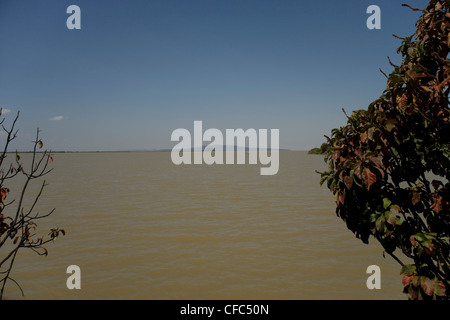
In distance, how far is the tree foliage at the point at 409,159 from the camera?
264cm

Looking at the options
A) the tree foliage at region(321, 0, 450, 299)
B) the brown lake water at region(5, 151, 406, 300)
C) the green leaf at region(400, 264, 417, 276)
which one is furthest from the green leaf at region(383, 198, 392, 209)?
the brown lake water at region(5, 151, 406, 300)

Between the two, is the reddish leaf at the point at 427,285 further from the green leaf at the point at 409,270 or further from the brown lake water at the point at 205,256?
the brown lake water at the point at 205,256

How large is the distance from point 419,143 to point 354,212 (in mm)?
975

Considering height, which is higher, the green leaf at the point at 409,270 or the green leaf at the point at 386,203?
the green leaf at the point at 386,203

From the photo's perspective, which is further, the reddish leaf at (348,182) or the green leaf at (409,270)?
the green leaf at (409,270)

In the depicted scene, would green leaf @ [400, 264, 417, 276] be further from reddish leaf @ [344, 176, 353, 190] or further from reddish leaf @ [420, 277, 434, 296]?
reddish leaf @ [344, 176, 353, 190]

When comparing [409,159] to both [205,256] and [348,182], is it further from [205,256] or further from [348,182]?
[205,256]

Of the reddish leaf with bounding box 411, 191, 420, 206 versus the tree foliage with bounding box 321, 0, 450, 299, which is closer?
the tree foliage with bounding box 321, 0, 450, 299

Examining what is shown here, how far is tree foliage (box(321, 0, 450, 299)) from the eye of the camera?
2637mm

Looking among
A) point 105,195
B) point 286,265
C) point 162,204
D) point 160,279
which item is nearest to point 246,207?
point 162,204

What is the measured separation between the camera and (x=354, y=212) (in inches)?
120

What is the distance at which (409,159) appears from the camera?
3078 millimetres

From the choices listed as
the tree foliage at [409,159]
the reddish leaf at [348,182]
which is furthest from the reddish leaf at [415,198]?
the reddish leaf at [348,182]
